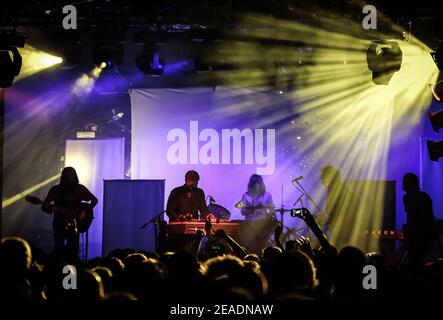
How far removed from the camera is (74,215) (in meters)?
8.12

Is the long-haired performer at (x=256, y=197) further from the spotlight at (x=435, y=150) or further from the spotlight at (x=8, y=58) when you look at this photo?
the spotlight at (x=8, y=58)

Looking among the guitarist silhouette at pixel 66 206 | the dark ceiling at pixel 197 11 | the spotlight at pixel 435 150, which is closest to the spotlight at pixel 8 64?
the dark ceiling at pixel 197 11

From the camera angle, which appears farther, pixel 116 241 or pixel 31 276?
pixel 116 241

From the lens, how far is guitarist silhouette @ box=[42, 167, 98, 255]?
798 centimetres

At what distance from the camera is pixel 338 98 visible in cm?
1123

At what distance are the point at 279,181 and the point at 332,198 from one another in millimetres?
2547

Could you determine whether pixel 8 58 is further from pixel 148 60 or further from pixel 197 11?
pixel 197 11

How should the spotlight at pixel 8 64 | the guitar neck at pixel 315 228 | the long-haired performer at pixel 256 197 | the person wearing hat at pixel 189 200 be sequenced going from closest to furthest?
the guitar neck at pixel 315 228
the spotlight at pixel 8 64
the person wearing hat at pixel 189 200
the long-haired performer at pixel 256 197

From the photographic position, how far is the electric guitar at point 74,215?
7.95 metres

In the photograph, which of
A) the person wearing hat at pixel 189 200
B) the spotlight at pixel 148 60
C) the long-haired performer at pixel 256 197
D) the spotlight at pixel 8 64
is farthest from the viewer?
the spotlight at pixel 148 60

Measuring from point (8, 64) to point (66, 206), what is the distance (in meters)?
2.46
